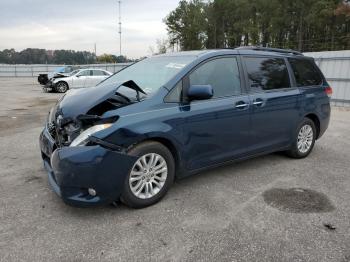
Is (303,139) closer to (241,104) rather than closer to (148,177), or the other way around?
(241,104)

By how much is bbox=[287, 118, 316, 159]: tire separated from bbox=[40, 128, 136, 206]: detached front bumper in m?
3.07

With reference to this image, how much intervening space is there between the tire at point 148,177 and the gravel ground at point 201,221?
129mm

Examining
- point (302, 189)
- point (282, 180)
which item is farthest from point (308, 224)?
point (282, 180)

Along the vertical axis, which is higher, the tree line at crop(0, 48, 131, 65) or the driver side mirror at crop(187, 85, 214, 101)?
the tree line at crop(0, 48, 131, 65)

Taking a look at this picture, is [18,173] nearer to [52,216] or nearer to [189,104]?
[52,216]

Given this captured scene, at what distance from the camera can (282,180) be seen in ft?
14.5

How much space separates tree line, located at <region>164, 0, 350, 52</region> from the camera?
4006 cm

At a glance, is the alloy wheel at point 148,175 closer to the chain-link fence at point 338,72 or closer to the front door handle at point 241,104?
the front door handle at point 241,104

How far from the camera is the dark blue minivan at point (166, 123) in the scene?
3.13 m

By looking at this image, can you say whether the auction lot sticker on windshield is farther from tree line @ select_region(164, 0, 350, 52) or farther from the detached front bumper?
tree line @ select_region(164, 0, 350, 52)

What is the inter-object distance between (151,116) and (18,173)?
235cm

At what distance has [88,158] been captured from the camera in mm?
3021

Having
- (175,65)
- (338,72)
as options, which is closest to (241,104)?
(175,65)

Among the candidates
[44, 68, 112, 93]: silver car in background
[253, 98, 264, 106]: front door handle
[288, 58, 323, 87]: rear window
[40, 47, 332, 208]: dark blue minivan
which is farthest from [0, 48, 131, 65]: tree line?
[253, 98, 264, 106]: front door handle
